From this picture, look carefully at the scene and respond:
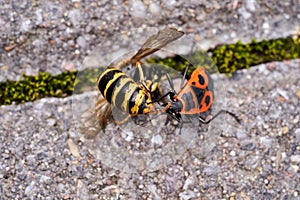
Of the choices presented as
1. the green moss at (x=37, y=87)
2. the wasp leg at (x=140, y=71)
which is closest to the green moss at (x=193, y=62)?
the green moss at (x=37, y=87)

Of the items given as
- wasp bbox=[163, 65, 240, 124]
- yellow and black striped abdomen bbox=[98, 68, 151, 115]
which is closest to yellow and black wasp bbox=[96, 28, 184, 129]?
yellow and black striped abdomen bbox=[98, 68, 151, 115]

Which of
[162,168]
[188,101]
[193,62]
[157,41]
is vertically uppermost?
[157,41]

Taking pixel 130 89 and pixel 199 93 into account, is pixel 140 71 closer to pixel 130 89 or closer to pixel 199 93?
pixel 130 89

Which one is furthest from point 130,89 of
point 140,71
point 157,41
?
point 157,41

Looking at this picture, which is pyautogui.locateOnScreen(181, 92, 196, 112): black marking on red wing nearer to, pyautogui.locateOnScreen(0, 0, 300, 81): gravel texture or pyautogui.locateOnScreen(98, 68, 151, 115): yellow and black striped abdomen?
pyautogui.locateOnScreen(98, 68, 151, 115): yellow and black striped abdomen

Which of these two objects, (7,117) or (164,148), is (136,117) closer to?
(164,148)

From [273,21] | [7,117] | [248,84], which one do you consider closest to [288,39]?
[273,21]
